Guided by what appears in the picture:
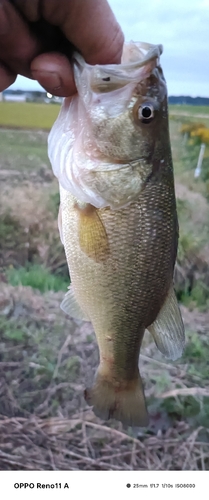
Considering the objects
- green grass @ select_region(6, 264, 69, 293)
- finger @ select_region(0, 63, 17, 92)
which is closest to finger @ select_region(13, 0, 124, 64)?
finger @ select_region(0, 63, 17, 92)

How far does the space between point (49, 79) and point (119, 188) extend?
165mm

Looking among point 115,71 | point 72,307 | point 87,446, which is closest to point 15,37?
point 115,71

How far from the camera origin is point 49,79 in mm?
538

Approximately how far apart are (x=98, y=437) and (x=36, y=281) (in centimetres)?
42

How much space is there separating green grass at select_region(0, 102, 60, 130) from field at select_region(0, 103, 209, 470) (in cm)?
14

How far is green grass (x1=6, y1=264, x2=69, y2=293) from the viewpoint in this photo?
3.57 feet

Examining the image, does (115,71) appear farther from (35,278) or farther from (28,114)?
(35,278)

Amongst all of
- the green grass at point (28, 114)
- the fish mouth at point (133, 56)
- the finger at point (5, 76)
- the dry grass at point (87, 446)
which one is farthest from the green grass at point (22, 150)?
the dry grass at point (87, 446)

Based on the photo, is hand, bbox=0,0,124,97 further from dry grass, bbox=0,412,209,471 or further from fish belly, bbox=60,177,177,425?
dry grass, bbox=0,412,209,471

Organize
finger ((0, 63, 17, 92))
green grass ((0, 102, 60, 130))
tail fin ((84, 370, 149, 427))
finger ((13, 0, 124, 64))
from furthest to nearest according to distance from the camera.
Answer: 1. green grass ((0, 102, 60, 130))
2. tail fin ((84, 370, 149, 427))
3. finger ((0, 63, 17, 92))
4. finger ((13, 0, 124, 64))

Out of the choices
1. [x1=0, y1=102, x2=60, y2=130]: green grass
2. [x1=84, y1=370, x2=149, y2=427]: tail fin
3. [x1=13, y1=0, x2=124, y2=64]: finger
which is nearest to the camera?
[x1=13, y1=0, x2=124, y2=64]: finger

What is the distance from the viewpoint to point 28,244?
1078mm
